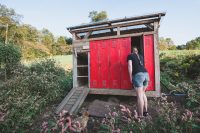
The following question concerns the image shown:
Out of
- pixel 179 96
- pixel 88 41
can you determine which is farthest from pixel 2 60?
pixel 179 96

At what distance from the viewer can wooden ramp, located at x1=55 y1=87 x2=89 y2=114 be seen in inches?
273

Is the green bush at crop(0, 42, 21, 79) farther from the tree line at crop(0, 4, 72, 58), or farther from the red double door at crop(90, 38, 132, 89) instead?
the tree line at crop(0, 4, 72, 58)

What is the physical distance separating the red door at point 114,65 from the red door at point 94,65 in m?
0.69

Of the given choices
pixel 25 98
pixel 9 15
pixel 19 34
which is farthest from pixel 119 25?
pixel 9 15

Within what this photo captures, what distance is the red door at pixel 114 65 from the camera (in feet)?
25.0

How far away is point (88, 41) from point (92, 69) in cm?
131

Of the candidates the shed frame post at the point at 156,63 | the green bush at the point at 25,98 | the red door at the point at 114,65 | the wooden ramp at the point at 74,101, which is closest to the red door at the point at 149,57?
the shed frame post at the point at 156,63

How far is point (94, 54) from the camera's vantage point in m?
8.15

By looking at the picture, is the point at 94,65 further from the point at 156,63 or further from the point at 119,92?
the point at 156,63

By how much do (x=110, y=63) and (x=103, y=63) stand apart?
340 mm

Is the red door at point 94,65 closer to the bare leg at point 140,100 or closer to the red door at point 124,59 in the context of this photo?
the red door at point 124,59

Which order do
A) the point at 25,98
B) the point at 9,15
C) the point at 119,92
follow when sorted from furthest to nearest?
the point at 9,15 < the point at 119,92 < the point at 25,98

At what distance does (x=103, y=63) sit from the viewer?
7941 mm

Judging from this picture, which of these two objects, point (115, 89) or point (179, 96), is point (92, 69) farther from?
point (179, 96)
